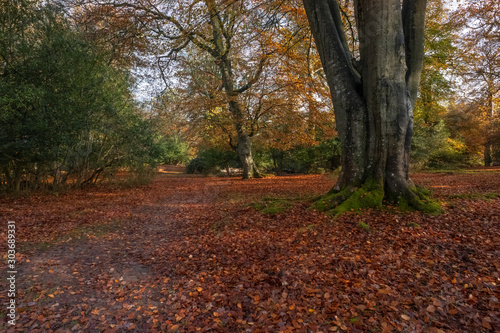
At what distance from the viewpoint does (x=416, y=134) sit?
18203 mm

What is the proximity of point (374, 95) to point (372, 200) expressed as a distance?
2.39 m

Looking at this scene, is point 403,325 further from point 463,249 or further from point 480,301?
point 463,249

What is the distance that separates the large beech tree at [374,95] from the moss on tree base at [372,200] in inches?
0.8

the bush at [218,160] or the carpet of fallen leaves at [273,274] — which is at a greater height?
the bush at [218,160]

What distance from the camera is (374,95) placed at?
6.12 metres

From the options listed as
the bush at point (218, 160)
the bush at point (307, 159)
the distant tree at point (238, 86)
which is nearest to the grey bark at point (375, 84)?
the distant tree at point (238, 86)

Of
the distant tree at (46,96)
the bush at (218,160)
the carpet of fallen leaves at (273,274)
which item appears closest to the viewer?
the carpet of fallen leaves at (273,274)

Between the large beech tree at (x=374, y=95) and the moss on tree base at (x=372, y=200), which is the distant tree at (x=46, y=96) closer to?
the large beech tree at (x=374, y=95)

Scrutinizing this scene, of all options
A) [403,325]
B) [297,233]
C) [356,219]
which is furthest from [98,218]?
[403,325]

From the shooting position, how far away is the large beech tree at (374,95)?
19.5 feet

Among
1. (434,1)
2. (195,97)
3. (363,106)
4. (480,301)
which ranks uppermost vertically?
(434,1)

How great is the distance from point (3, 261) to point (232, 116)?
1366 centimetres

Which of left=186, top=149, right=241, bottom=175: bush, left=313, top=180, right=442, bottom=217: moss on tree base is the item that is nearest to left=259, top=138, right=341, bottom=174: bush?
left=186, top=149, right=241, bottom=175: bush

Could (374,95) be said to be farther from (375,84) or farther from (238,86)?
(238,86)
